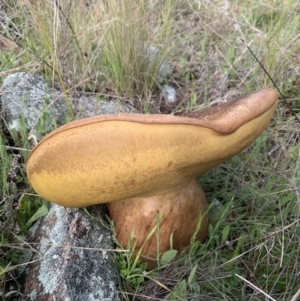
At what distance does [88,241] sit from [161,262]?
0.20 metres

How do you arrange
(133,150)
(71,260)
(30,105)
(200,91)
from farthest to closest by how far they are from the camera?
1. (200,91)
2. (30,105)
3. (71,260)
4. (133,150)

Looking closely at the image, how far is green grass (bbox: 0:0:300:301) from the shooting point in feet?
3.61

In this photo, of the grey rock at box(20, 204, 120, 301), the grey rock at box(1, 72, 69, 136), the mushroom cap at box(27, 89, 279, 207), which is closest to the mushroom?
the mushroom cap at box(27, 89, 279, 207)

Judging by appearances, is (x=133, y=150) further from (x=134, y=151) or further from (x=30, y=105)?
(x=30, y=105)

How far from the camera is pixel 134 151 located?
30.0 inches

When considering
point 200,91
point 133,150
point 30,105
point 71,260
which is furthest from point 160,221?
point 200,91

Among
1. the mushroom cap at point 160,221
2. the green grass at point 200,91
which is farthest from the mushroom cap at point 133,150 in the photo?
the green grass at point 200,91

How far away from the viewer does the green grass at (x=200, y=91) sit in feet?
3.61

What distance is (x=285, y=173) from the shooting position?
146 cm

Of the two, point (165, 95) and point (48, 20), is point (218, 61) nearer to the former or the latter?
point (165, 95)

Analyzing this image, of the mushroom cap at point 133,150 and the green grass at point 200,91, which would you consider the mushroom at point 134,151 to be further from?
the green grass at point 200,91

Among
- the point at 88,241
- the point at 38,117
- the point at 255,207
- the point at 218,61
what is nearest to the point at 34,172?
the point at 88,241

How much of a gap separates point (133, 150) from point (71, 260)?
0.43 meters

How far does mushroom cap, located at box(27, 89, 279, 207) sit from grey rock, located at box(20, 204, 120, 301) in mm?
187
